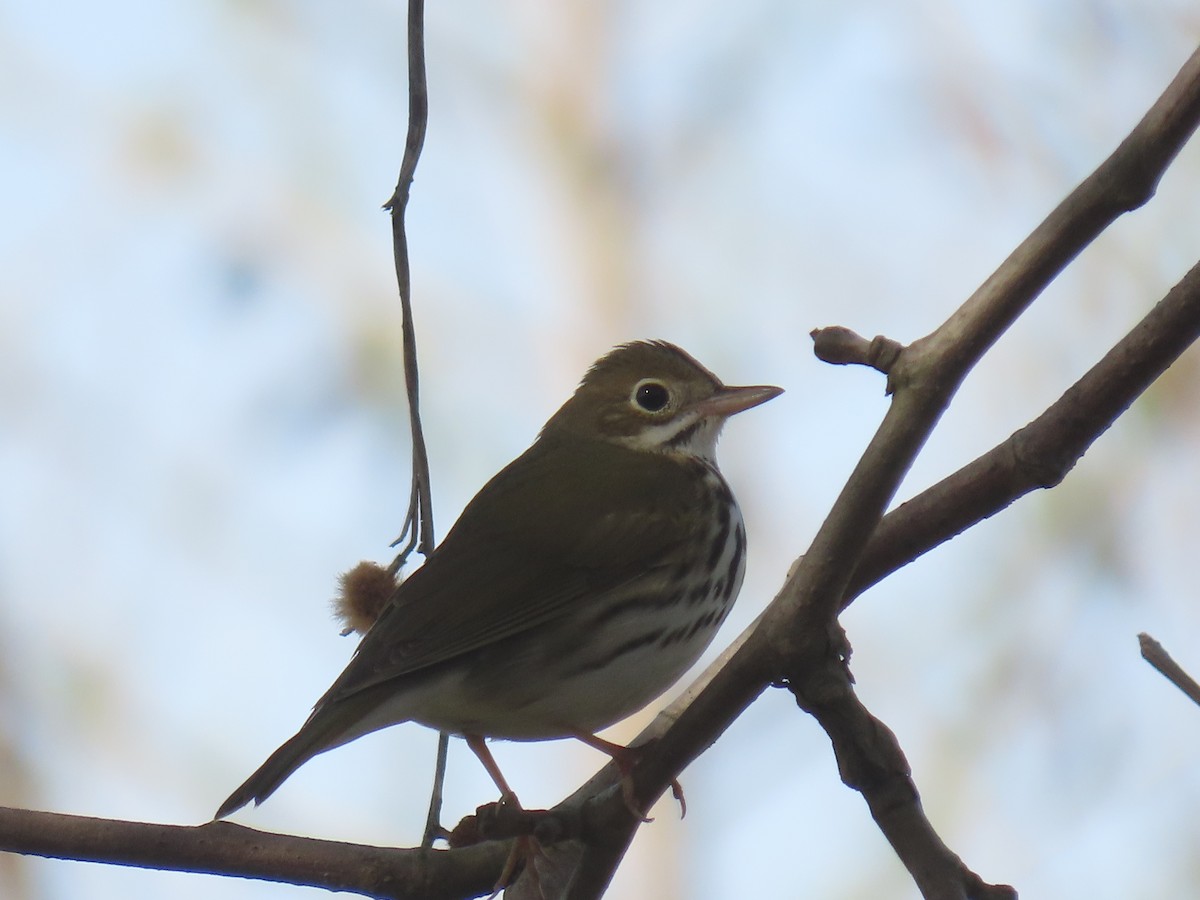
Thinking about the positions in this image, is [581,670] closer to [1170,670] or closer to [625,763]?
[625,763]

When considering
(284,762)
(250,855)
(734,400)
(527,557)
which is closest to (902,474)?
(250,855)

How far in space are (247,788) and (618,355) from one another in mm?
2582

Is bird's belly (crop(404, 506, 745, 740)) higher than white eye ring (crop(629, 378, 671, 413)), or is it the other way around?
white eye ring (crop(629, 378, 671, 413))

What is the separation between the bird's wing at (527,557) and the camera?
12.4 ft

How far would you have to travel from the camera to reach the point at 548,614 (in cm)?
398

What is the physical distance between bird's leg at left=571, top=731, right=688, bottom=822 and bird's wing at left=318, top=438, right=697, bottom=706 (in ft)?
1.20

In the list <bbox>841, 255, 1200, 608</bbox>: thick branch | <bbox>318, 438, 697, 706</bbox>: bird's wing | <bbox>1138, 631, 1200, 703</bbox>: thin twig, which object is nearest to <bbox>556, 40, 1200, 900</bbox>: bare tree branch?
<bbox>841, 255, 1200, 608</bbox>: thick branch

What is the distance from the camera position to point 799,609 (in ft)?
8.42

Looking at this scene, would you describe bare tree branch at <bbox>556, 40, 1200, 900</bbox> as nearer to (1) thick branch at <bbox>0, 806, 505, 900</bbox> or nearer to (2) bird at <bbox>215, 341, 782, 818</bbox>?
(1) thick branch at <bbox>0, 806, 505, 900</bbox>

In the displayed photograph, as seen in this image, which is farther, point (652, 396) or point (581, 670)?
point (652, 396)

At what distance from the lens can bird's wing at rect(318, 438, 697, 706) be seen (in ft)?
12.4

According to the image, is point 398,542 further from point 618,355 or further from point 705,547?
point 618,355

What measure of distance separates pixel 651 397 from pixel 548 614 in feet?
4.65

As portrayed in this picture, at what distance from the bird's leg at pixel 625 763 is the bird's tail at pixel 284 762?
68cm
